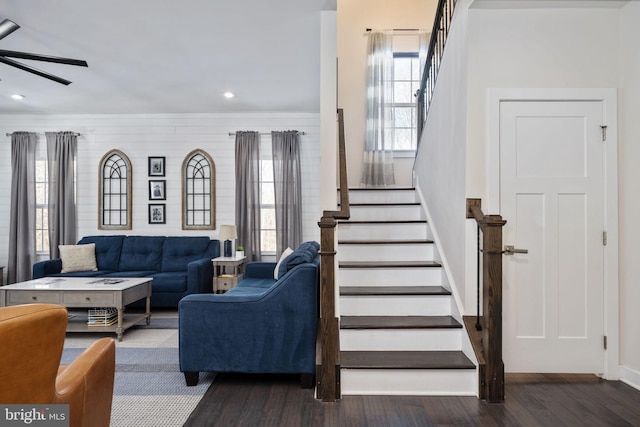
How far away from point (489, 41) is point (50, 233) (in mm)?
6534

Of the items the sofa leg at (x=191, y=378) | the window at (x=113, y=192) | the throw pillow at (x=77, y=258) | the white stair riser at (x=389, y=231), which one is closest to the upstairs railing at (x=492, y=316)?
the white stair riser at (x=389, y=231)

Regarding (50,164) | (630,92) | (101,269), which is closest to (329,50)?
(630,92)

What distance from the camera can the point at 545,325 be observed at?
9.72ft

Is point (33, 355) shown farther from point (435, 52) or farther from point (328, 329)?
point (435, 52)

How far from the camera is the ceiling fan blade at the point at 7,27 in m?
3.39

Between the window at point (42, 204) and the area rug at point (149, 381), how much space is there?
2.99 m

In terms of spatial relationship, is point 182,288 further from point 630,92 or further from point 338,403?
point 630,92

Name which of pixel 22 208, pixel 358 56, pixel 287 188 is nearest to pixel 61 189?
pixel 22 208

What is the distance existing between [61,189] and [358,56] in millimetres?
4986

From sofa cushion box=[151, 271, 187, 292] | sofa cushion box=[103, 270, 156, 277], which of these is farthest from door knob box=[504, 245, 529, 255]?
sofa cushion box=[103, 270, 156, 277]

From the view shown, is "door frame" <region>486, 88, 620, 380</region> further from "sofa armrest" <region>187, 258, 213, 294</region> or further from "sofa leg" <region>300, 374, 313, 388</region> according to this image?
"sofa armrest" <region>187, 258, 213, 294</region>

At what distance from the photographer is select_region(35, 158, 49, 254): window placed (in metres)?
6.45

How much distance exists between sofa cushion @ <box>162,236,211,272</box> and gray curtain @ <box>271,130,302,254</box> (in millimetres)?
1136

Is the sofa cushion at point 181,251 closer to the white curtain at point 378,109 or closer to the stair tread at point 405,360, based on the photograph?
the white curtain at point 378,109
